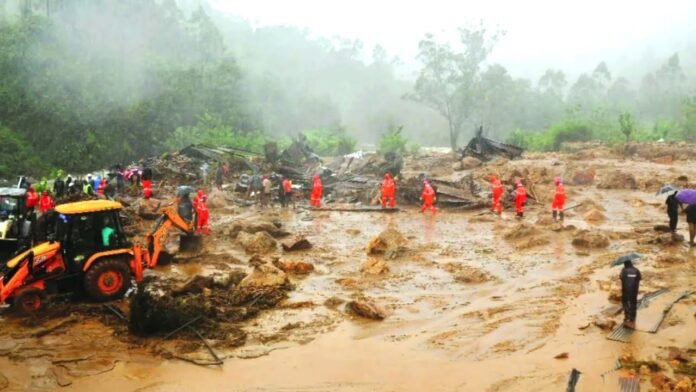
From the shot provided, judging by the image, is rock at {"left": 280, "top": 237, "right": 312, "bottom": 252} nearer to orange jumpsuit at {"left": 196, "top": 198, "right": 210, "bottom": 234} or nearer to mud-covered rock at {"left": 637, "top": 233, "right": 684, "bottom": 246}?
orange jumpsuit at {"left": 196, "top": 198, "right": 210, "bottom": 234}

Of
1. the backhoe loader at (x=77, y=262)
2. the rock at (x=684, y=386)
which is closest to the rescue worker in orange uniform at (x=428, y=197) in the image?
the backhoe loader at (x=77, y=262)

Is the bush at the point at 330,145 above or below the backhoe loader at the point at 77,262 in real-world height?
above

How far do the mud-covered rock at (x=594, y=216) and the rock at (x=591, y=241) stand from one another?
13.2ft

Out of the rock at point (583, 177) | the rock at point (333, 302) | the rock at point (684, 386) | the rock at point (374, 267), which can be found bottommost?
the rock at point (684, 386)

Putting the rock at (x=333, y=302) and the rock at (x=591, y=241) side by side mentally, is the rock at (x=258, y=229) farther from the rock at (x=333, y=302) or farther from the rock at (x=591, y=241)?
the rock at (x=591, y=241)

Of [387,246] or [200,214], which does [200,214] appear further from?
[387,246]

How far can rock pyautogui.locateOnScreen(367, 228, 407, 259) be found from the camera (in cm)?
1481

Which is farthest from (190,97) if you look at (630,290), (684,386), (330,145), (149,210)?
(684,386)

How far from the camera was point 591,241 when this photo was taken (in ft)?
49.6

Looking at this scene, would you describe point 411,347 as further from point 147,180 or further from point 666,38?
point 666,38

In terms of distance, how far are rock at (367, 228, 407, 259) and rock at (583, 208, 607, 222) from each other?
25.2ft

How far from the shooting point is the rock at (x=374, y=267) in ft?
42.8

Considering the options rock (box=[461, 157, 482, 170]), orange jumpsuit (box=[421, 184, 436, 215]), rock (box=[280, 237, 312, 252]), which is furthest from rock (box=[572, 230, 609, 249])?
rock (box=[461, 157, 482, 170])

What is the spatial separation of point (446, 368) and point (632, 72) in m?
118
